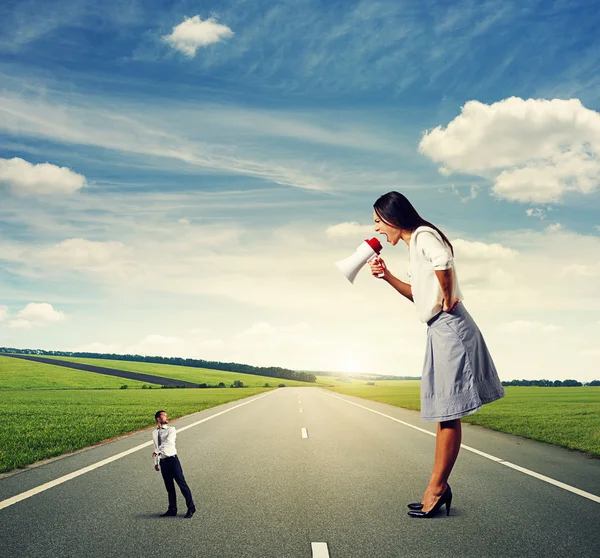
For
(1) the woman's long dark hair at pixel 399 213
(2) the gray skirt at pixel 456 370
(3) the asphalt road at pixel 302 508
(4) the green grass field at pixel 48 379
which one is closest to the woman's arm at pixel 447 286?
(2) the gray skirt at pixel 456 370

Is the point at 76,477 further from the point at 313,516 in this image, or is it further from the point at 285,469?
the point at 313,516

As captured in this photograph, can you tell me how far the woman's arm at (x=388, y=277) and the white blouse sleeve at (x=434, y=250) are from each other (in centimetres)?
38

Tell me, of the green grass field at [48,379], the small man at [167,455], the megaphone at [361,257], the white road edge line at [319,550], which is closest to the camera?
the white road edge line at [319,550]

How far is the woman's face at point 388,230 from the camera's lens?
4586 millimetres

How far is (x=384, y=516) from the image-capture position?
522 cm

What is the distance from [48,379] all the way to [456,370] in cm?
6454

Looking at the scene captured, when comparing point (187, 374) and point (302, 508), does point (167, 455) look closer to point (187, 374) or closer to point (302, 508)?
point (302, 508)

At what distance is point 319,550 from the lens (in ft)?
13.8

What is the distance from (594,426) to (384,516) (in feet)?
44.5

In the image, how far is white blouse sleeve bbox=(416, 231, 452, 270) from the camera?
4086mm

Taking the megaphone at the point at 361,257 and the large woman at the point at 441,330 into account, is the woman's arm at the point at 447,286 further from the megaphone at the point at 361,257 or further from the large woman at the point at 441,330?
the megaphone at the point at 361,257

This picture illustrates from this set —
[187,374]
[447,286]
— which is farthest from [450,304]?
[187,374]

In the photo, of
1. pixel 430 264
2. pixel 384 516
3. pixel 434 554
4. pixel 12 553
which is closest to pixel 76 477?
pixel 12 553

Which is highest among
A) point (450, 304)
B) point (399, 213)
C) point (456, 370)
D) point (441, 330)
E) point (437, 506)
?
point (399, 213)
